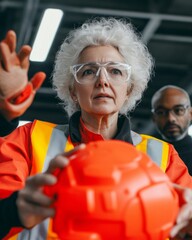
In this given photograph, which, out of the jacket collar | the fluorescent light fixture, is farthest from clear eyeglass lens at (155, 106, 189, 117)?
the jacket collar

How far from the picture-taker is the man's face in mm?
4617

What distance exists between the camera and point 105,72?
2354mm

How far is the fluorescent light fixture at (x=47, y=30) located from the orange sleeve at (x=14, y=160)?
13.8 feet

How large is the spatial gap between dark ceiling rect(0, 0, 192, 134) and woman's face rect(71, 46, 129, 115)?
4.14 m

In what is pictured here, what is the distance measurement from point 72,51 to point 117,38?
0.19m

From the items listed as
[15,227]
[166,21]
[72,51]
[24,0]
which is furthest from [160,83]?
[15,227]

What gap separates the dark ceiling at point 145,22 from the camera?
660 cm

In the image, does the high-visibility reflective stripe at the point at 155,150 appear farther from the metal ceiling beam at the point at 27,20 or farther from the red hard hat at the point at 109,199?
the metal ceiling beam at the point at 27,20

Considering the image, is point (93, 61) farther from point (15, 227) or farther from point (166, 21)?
point (166, 21)

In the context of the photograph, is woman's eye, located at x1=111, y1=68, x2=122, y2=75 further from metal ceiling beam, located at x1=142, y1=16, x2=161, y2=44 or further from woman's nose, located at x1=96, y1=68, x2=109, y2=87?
metal ceiling beam, located at x1=142, y1=16, x2=161, y2=44

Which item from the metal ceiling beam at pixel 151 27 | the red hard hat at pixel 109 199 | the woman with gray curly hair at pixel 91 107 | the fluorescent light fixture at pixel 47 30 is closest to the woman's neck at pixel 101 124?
the woman with gray curly hair at pixel 91 107

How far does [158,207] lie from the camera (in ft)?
4.65

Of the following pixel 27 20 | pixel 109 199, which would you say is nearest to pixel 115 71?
pixel 109 199

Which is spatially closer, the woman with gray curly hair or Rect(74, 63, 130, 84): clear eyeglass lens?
the woman with gray curly hair
